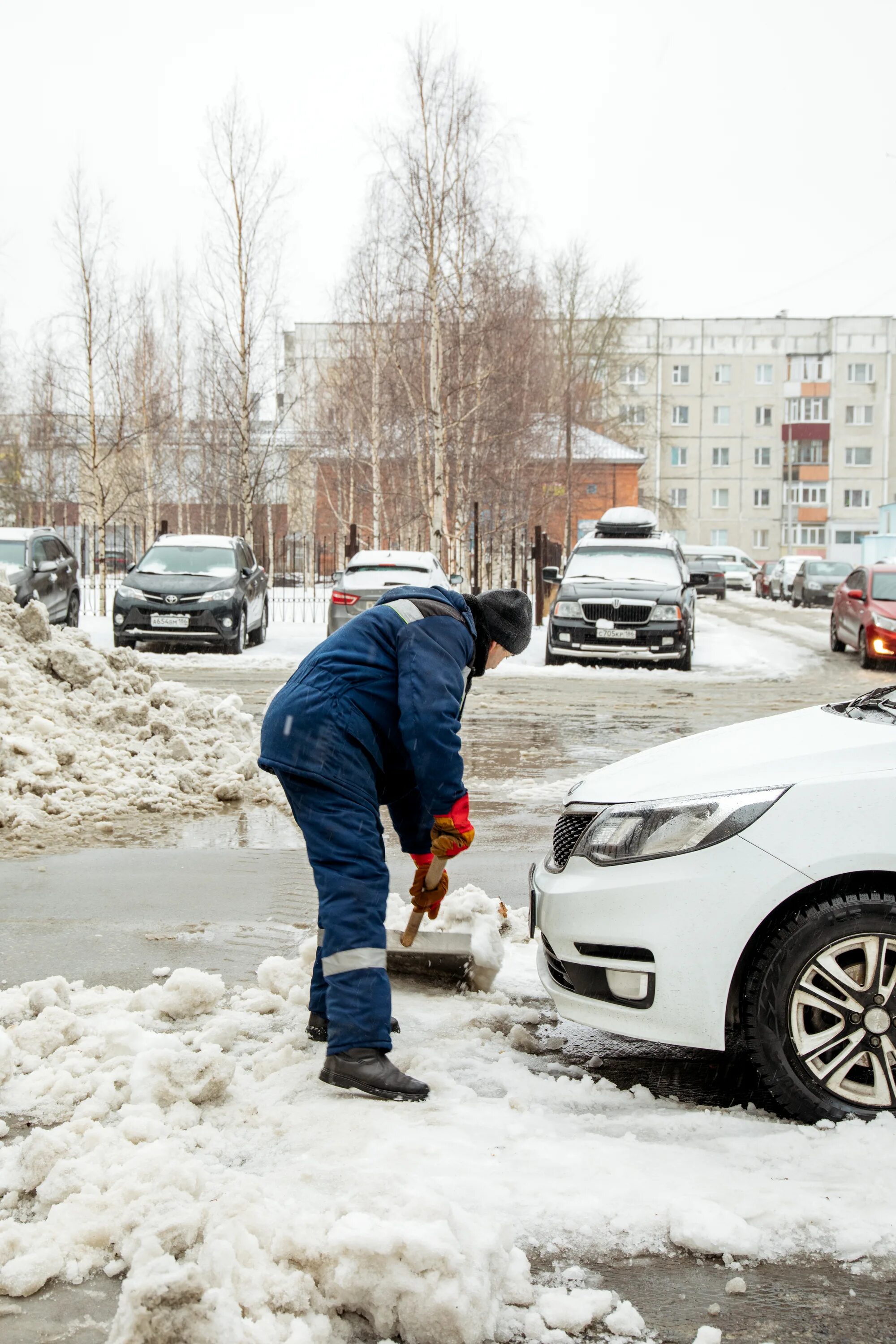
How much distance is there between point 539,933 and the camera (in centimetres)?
400

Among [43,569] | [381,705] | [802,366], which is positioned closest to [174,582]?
[43,569]

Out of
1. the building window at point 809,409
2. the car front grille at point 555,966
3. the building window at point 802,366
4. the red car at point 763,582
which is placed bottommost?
the red car at point 763,582

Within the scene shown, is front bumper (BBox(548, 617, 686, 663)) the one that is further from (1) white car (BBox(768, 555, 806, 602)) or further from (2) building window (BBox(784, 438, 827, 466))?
(2) building window (BBox(784, 438, 827, 466))

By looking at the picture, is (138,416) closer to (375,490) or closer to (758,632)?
(375,490)

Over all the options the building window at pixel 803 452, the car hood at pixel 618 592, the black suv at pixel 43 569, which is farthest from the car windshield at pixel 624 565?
the building window at pixel 803 452

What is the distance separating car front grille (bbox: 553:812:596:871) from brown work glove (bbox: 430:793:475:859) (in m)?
0.35

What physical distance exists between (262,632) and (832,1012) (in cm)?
2001

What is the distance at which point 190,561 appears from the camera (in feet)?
66.7

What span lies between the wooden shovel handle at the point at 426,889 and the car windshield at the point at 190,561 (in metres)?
15.9

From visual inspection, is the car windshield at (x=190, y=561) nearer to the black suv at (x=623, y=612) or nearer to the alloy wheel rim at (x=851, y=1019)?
the black suv at (x=623, y=612)

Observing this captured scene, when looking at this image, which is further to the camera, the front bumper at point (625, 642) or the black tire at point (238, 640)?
the black tire at point (238, 640)

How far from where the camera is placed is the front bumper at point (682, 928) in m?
3.47

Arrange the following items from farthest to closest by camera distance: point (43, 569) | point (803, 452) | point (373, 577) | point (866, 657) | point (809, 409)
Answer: point (809, 409)
point (803, 452)
point (866, 657)
point (43, 569)
point (373, 577)

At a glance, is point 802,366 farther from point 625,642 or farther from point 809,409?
point 625,642
